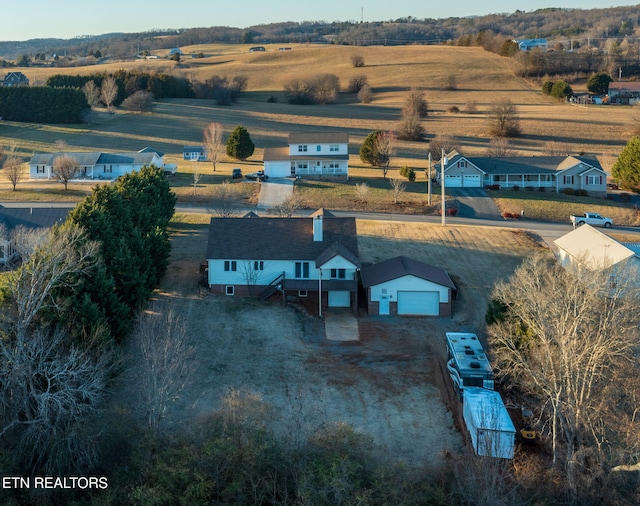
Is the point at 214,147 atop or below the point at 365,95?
below

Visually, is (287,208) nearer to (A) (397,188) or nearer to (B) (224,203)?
(B) (224,203)

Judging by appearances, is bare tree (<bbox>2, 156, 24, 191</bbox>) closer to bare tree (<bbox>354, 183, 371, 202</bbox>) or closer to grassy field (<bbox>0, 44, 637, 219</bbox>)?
grassy field (<bbox>0, 44, 637, 219</bbox>)

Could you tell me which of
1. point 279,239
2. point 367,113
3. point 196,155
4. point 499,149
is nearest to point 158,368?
point 279,239

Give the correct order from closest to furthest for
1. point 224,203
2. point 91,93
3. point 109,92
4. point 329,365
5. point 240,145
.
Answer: point 329,365 → point 224,203 → point 240,145 → point 91,93 → point 109,92

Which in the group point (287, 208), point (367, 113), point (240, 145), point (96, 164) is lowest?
point (287, 208)

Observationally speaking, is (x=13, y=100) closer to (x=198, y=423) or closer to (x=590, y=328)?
(x=198, y=423)
